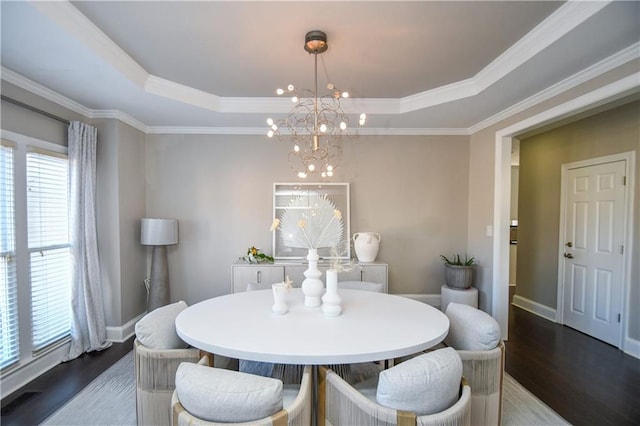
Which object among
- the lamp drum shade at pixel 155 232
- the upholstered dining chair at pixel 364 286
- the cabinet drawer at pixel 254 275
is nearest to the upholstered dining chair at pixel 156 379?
the upholstered dining chair at pixel 364 286

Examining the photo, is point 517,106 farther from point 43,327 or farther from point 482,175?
point 43,327

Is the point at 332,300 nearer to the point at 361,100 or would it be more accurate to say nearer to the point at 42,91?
the point at 361,100

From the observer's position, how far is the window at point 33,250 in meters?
2.27

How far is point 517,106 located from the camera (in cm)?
296

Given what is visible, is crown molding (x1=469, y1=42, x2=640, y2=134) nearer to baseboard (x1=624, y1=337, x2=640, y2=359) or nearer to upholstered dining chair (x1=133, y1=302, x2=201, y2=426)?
baseboard (x1=624, y1=337, x2=640, y2=359)

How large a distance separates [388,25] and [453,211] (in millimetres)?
2657

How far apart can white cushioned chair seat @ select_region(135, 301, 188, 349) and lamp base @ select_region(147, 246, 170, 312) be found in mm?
1730

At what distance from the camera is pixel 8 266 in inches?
90.4

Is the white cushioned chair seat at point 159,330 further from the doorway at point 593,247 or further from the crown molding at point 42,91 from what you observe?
the doorway at point 593,247

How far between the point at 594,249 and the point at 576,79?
6.87 feet

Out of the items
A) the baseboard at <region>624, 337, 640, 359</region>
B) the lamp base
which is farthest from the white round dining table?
the baseboard at <region>624, 337, 640, 359</region>

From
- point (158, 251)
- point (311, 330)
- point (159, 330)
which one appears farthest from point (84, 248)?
point (311, 330)

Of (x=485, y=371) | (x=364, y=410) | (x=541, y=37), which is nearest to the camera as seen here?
(x=364, y=410)

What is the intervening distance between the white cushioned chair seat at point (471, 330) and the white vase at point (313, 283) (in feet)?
2.86
